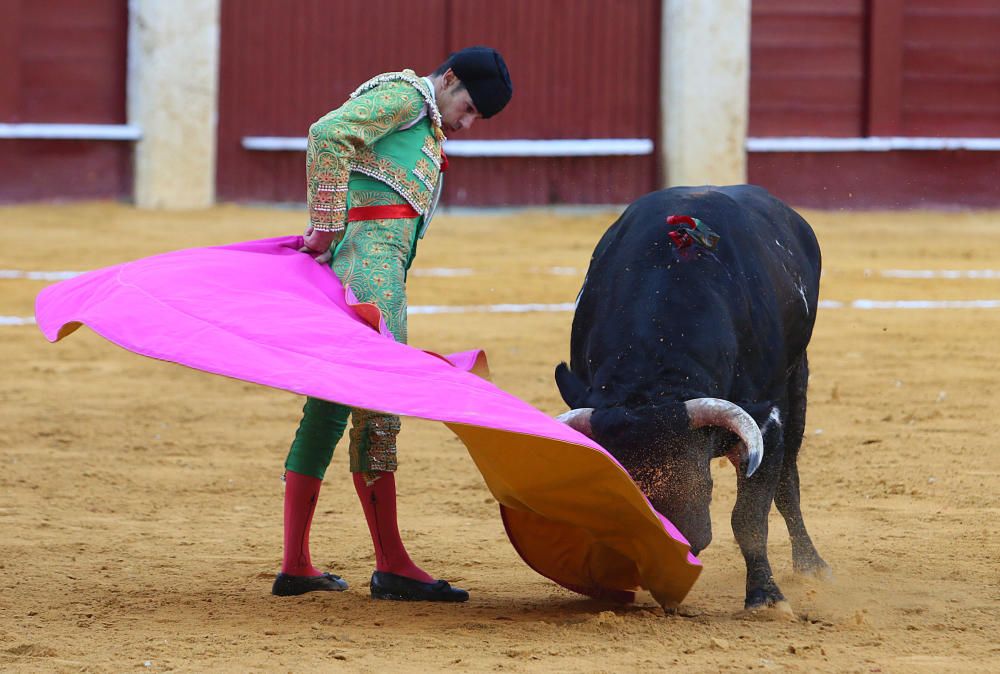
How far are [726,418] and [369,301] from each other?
2.41ft

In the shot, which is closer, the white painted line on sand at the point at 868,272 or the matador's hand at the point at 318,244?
the matador's hand at the point at 318,244

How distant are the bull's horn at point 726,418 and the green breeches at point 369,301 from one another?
2.01 feet

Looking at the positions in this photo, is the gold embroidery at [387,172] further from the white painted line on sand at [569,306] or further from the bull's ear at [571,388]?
the white painted line on sand at [569,306]

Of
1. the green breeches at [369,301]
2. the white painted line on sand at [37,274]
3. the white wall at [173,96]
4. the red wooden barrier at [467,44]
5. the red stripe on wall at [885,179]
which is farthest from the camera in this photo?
the red stripe on wall at [885,179]

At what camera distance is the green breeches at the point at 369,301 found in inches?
117

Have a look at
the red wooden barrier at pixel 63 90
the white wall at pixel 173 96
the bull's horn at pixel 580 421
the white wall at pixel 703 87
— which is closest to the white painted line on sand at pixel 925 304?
the white wall at pixel 703 87

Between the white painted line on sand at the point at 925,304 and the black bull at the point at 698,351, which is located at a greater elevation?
the black bull at the point at 698,351

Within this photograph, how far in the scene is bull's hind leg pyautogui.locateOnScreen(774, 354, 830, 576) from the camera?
340 centimetres

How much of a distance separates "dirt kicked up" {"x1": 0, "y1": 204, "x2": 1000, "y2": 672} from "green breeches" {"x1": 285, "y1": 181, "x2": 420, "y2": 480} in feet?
0.93

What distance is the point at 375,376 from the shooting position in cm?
268

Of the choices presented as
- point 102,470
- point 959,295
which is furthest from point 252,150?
point 102,470

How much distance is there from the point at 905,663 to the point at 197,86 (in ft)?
25.1

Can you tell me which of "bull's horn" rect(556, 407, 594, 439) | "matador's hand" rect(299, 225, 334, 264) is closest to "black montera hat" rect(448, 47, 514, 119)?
"matador's hand" rect(299, 225, 334, 264)

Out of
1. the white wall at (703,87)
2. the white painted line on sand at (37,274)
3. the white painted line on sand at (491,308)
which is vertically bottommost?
the white painted line on sand at (491,308)
